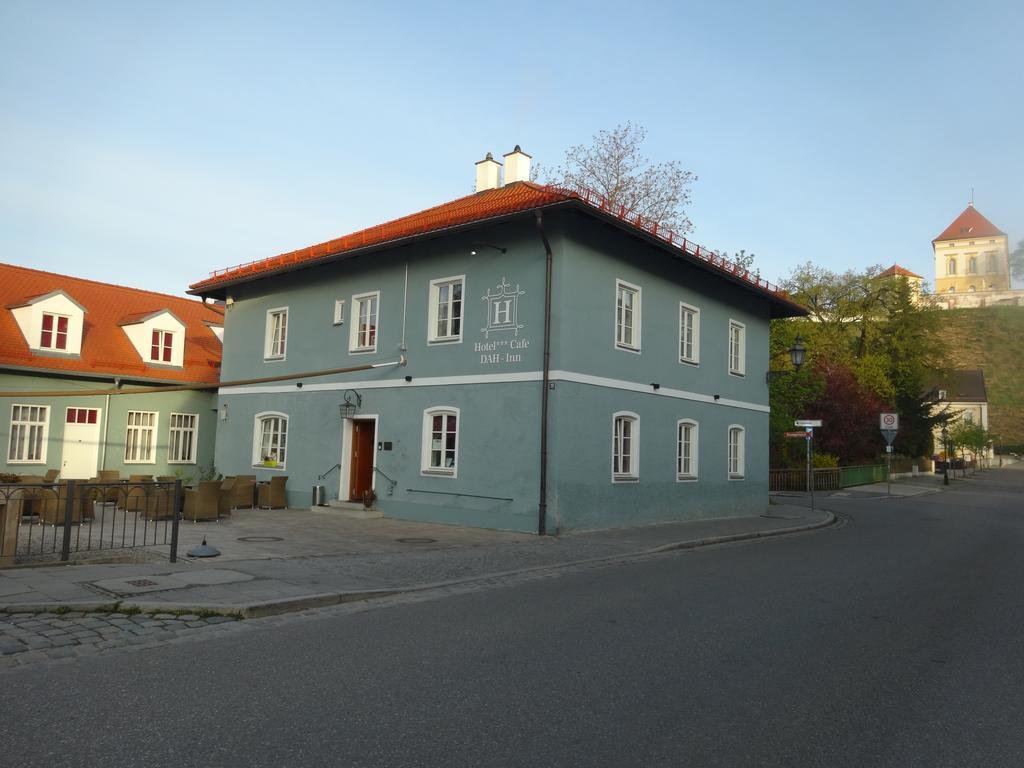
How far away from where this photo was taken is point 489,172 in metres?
23.3

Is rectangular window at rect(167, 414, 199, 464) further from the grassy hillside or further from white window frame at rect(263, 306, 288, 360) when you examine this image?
the grassy hillside

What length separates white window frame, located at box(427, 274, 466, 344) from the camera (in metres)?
17.7

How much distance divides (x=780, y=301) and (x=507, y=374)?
11366 millimetres

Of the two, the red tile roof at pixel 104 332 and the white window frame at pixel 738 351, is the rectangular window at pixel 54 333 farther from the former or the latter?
the white window frame at pixel 738 351

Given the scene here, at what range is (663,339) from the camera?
1931 centimetres

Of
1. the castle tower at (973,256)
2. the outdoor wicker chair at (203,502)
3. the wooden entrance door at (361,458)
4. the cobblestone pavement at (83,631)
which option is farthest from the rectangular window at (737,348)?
the castle tower at (973,256)

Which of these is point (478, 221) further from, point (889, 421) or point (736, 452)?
point (889, 421)

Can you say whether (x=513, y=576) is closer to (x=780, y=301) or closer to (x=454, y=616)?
(x=454, y=616)

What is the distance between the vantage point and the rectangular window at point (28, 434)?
23.2m

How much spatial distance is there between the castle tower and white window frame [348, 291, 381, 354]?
14945 centimetres

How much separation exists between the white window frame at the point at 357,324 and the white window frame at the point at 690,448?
812 centimetres

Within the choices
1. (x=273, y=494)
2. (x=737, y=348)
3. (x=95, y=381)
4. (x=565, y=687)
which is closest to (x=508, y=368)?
(x=273, y=494)

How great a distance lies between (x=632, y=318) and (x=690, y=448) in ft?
14.4

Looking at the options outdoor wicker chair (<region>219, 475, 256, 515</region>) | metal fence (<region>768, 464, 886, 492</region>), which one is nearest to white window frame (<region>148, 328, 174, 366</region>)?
outdoor wicker chair (<region>219, 475, 256, 515</region>)
